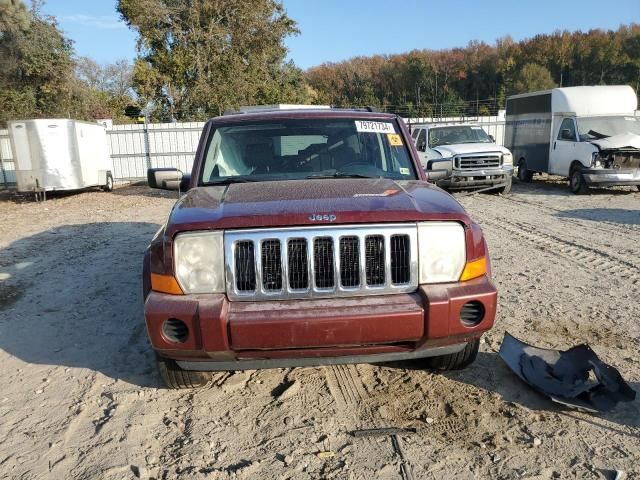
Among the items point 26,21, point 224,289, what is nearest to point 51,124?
point 26,21

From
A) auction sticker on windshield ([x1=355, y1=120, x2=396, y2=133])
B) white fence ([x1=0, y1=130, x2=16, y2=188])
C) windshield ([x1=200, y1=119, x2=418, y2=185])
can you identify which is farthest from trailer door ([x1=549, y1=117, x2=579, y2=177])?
white fence ([x1=0, y1=130, x2=16, y2=188])

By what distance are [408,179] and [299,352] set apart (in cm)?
178

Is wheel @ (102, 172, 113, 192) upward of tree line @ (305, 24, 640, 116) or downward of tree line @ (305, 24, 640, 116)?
downward

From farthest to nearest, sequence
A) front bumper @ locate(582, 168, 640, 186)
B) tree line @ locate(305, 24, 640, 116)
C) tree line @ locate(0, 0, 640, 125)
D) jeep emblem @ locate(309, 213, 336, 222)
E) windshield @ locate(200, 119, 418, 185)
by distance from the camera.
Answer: tree line @ locate(305, 24, 640, 116) → tree line @ locate(0, 0, 640, 125) → front bumper @ locate(582, 168, 640, 186) → windshield @ locate(200, 119, 418, 185) → jeep emblem @ locate(309, 213, 336, 222)

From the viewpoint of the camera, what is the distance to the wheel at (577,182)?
1334 cm

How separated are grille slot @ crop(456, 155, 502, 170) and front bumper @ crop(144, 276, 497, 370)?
10.9m

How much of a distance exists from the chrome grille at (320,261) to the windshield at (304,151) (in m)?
1.26

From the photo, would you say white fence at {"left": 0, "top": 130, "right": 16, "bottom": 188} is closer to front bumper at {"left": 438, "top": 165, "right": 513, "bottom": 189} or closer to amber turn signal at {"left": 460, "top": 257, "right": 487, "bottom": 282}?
front bumper at {"left": 438, "top": 165, "right": 513, "bottom": 189}

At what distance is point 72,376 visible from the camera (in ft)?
12.5

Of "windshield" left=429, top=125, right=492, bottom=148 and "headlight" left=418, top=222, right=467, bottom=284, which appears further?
"windshield" left=429, top=125, right=492, bottom=148

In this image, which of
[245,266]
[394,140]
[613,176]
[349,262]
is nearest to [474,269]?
[349,262]

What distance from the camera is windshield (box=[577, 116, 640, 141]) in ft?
44.9

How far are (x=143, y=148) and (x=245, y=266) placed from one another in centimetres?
1953

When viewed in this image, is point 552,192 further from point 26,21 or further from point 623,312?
point 26,21
